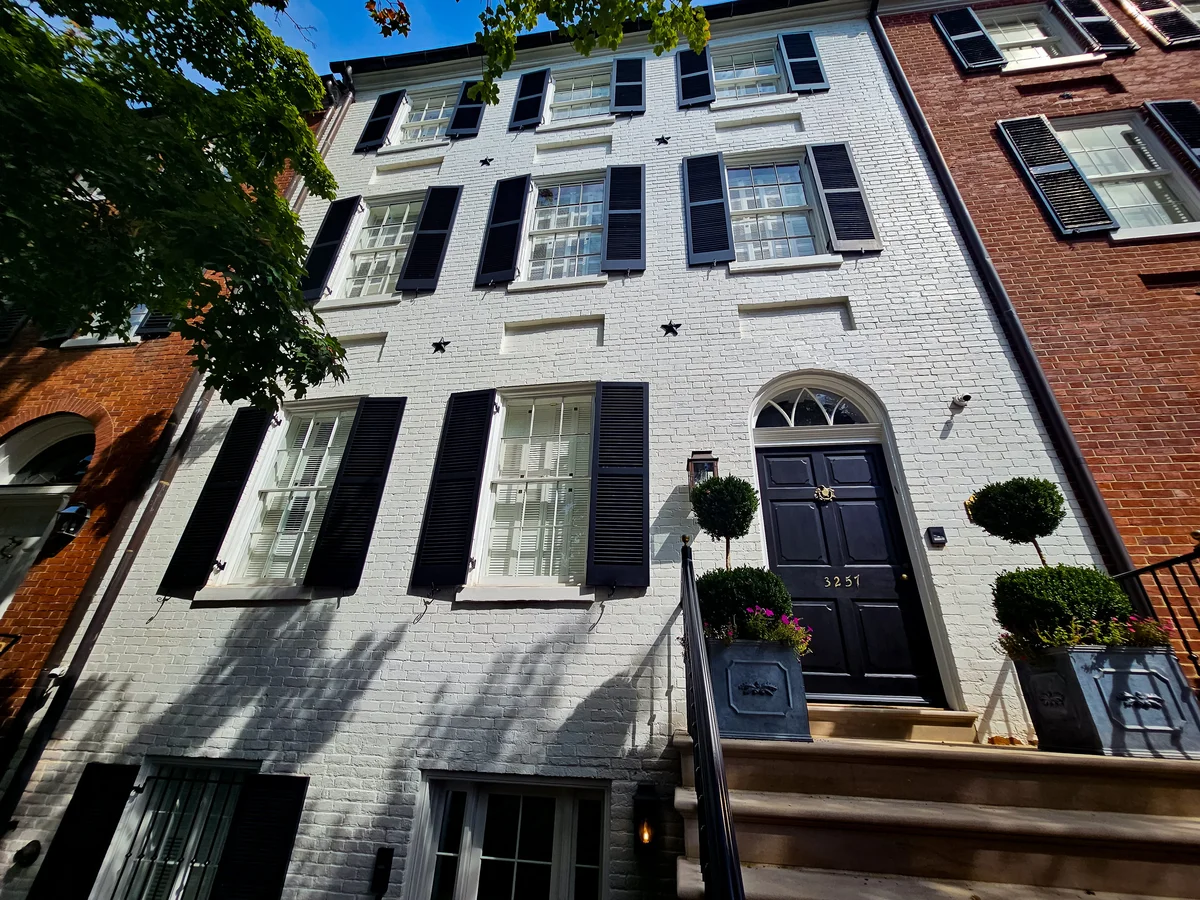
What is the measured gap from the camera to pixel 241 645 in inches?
164

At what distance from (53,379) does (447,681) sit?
664 cm

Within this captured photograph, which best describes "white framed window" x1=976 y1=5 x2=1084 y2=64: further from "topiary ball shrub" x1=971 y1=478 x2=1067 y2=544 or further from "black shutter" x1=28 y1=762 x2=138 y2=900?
"black shutter" x1=28 y1=762 x2=138 y2=900

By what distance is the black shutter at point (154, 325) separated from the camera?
6.18m

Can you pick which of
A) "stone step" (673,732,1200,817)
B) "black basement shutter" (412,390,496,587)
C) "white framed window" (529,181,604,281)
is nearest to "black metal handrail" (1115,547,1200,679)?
"stone step" (673,732,1200,817)

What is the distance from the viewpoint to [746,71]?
25.5ft

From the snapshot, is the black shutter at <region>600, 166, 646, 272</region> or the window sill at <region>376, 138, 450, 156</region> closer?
the black shutter at <region>600, 166, 646, 272</region>

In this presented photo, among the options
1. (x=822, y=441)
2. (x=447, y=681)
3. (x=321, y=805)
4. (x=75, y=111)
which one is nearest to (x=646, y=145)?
(x=822, y=441)

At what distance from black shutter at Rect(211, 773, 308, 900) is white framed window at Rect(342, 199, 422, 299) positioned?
17.2ft

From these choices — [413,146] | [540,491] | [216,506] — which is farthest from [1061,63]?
[216,506]

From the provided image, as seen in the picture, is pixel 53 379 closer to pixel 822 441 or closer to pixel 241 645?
pixel 241 645

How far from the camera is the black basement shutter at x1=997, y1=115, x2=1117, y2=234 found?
16.5 ft

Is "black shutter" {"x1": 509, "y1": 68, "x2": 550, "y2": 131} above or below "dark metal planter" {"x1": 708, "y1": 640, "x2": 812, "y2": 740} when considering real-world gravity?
above

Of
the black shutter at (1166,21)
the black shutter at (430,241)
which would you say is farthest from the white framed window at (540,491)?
the black shutter at (1166,21)

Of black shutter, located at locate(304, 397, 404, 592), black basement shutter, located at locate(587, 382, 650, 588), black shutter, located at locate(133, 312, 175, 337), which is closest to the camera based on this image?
black basement shutter, located at locate(587, 382, 650, 588)
